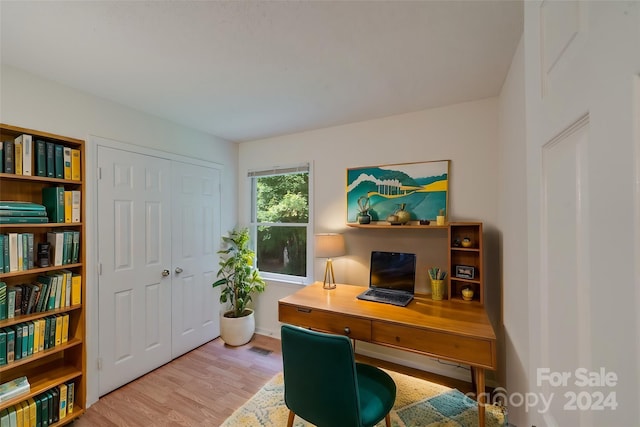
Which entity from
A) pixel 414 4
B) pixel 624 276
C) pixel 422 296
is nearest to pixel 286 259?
pixel 422 296

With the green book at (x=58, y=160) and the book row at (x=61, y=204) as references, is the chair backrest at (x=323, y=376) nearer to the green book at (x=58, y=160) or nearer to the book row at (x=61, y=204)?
the book row at (x=61, y=204)

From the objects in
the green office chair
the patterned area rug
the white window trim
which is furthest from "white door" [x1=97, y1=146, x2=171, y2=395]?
the green office chair

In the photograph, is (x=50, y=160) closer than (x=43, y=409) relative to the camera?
No

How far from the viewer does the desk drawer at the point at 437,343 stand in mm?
1511

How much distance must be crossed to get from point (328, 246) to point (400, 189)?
2.84ft

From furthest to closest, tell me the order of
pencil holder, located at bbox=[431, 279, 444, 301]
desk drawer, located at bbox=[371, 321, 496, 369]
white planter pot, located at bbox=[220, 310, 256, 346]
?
white planter pot, located at bbox=[220, 310, 256, 346], pencil holder, located at bbox=[431, 279, 444, 301], desk drawer, located at bbox=[371, 321, 496, 369]

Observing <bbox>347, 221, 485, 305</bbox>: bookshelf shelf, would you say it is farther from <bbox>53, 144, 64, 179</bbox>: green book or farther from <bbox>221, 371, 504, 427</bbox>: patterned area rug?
<bbox>53, 144, 64, 179</bbox>: green book

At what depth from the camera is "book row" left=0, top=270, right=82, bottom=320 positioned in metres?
1.60

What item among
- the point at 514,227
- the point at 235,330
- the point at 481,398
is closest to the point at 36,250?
the point at 235,330

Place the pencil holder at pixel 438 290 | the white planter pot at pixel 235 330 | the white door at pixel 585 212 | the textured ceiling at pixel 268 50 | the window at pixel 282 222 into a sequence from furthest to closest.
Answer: the window at pixel 282 222
the white planter pot at pixel 235 330
the pencil holder at pixel 438 290
the textured ceiling at pixel 268 50
the white door at pixel 585 212

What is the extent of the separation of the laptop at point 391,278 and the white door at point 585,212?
1446 millimetres

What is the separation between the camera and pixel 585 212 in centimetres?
45

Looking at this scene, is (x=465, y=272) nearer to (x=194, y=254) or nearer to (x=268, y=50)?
(x=268, y=50)

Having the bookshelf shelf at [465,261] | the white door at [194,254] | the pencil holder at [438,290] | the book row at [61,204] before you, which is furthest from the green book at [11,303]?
the bookshelf shelf at [465,261]
